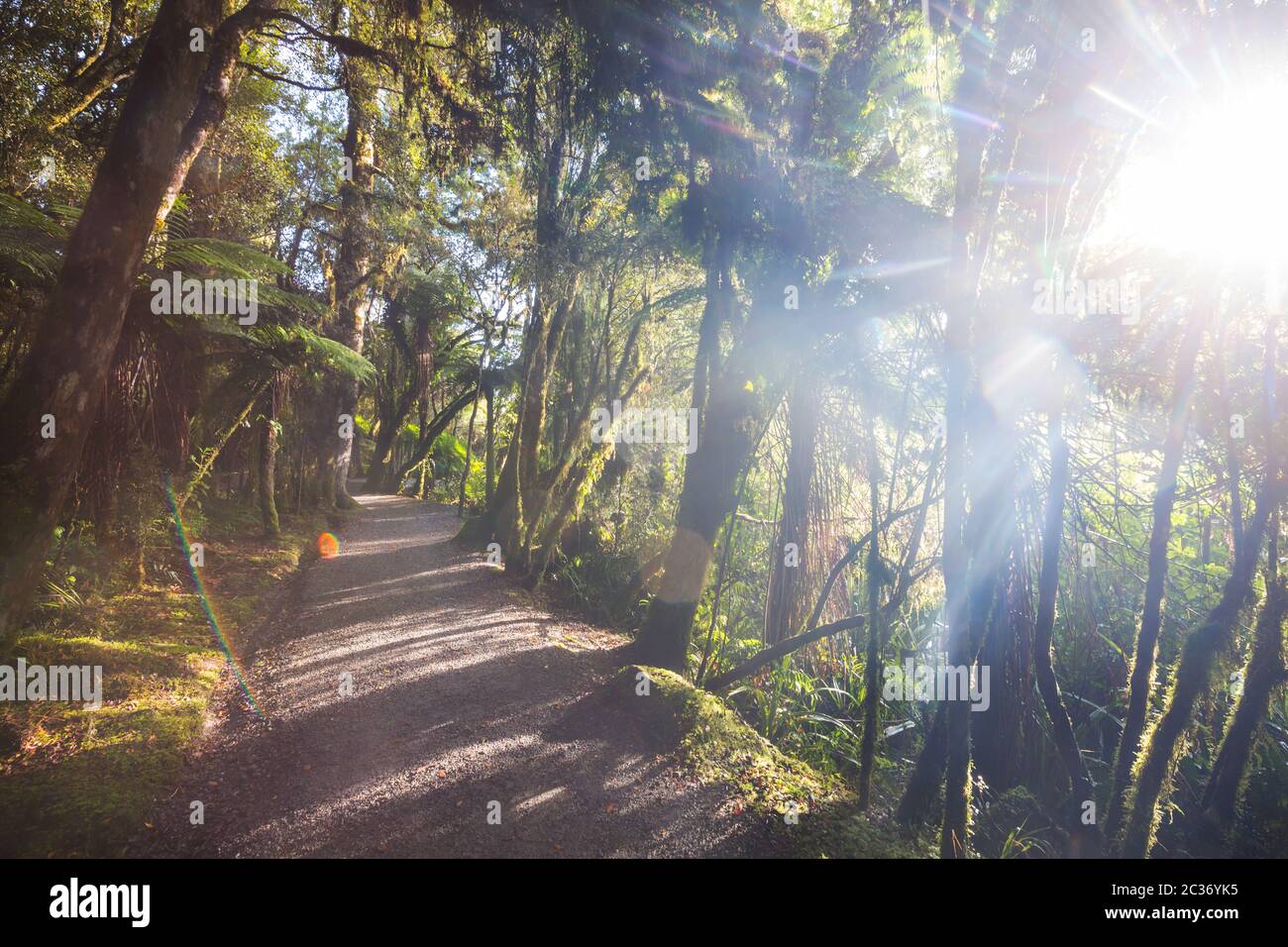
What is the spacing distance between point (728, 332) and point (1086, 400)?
3.57 m

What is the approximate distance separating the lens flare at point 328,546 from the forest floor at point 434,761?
404 centimetres

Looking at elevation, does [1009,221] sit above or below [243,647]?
above

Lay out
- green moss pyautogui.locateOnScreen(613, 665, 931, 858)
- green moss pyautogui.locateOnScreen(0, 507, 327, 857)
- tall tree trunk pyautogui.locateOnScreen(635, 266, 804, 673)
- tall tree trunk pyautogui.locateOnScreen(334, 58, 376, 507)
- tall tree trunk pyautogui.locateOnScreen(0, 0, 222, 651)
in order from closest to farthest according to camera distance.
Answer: green moss pyautogui.locateOnScreen(0, 507, 327, 857) → tall tree trunk pyautogui.locateOnScreen(0, 0, 222, 651) → green moss pyautogui.locateOnScreen(613, 665, 931, 858) → tall tree trunk pyautogui.locateOnScreen(635, 266, 804, 673) → tall tree trunk pyautogui.locateOnScreen(334, 58, 376, 507)

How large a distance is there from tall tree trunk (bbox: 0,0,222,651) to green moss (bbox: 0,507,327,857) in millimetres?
748

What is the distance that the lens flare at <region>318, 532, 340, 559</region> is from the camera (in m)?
11.3

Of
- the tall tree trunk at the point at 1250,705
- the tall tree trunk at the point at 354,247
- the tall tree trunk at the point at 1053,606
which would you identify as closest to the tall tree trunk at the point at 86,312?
the tall tree trunk at the point at 1053,606

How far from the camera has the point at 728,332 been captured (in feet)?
22.5

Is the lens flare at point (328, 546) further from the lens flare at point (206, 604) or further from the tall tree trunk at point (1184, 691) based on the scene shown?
the tall tree trunk at point (1184, 691)

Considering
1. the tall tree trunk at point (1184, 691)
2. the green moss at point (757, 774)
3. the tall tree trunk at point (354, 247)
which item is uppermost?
the tall tree trunk at point (354, 247)

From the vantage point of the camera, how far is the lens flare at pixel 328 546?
11.3 meters

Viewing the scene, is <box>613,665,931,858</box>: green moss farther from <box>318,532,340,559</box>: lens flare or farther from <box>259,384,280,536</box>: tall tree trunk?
<box>318,532,340,559</box>: lens flare

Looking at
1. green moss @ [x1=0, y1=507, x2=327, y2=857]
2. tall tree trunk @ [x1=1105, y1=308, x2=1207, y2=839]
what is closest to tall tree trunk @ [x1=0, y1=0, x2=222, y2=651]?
green moss @ [x1=0, y1=507, x2=327, y2=857]
